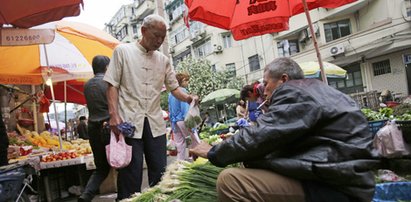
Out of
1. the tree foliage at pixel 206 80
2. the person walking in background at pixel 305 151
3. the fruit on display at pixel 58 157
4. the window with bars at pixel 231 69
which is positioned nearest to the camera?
the person walking in background at pixel 305 151

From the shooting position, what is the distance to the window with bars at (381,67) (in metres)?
22.4

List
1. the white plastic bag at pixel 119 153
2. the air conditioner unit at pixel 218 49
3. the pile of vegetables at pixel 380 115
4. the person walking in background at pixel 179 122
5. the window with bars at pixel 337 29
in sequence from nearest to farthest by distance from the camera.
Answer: the white plastic bag at pixel 119 153, the person walking in background at pixel 179 122, the pile of vegetables at pixel 380 115, the window with bars at pixel 337 29, the air conditioner unit at pixel 218 49

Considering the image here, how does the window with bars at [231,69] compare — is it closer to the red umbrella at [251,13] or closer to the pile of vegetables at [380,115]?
the pile of vegetables at [380,115]

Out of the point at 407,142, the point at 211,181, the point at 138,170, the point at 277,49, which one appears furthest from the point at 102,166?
the point at 277,49

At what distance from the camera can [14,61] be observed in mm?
7828

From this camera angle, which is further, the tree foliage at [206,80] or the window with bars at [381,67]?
the tree foliage at [206,80]

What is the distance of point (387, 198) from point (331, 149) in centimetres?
199

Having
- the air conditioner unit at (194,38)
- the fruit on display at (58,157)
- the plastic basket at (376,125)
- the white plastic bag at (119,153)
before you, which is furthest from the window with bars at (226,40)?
the white plastic bag at (119,153)

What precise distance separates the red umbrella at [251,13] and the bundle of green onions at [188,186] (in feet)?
8.43

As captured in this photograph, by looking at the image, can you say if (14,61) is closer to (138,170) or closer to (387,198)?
(138,170)

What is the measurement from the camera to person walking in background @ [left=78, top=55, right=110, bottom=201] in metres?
4.29

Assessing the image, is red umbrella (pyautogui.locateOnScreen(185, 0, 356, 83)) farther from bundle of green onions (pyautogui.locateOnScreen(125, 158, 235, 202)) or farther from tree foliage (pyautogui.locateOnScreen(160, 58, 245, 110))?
tree foliage (pyautogui.locateOnScreen(160, 58, 245, 110))

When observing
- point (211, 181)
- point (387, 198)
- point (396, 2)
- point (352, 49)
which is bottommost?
point (387, 198)

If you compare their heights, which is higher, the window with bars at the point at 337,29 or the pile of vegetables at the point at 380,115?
the window with bars at the point at 337,29
